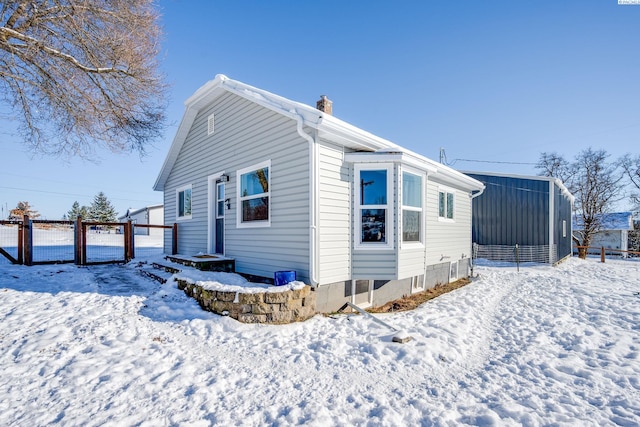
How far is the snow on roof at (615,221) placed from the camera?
2584cm

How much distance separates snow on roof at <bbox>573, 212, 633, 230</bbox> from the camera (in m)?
25.8

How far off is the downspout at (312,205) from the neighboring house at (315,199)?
0.06 ft

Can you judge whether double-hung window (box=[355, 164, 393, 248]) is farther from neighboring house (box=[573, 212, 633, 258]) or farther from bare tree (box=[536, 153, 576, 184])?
bare tree (box=[536, 153, 576, 184])

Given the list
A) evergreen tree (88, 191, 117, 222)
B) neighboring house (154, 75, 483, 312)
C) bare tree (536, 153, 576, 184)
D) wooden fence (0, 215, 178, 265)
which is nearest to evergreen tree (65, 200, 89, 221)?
evergreen tree (88, 191, 117, 222)

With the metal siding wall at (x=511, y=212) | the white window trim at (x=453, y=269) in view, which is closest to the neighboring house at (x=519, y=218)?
the metal siding wall at (x=511, y=212)

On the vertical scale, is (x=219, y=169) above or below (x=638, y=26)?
below

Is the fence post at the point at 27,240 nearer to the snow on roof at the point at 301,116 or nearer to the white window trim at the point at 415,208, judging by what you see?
the snow on roof at the point at 301,116

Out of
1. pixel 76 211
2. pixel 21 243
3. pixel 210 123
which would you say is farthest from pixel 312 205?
pixel 76 211

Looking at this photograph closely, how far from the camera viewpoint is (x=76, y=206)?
55656 millimetres

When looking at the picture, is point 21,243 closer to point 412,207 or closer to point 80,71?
point 80,71

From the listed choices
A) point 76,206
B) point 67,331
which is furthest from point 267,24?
point 76,206

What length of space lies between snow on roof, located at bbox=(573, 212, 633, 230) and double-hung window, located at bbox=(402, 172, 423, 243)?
2890 cm

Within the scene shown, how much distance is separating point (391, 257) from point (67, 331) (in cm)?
534

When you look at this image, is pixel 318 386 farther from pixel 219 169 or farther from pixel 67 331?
pixel 219 169
